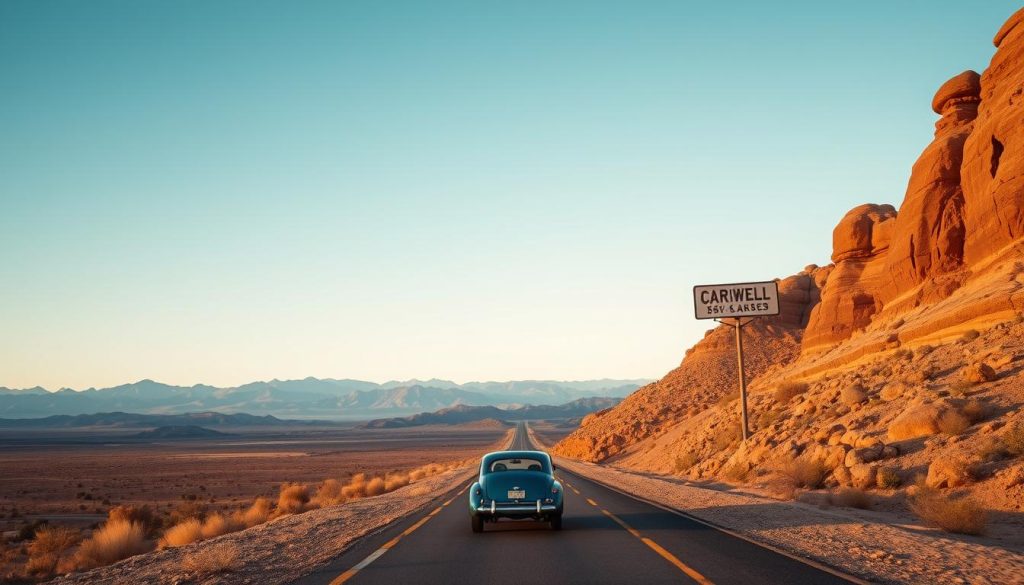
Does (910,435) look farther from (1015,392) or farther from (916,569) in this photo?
(916,569)

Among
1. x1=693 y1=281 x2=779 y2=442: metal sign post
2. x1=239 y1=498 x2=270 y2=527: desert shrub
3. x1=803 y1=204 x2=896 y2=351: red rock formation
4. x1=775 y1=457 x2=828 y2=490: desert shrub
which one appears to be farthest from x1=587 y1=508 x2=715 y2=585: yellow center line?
x1=803 y1=204 x2=896 y2=351: red rock formation

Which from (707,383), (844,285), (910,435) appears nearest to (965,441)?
(910,435)

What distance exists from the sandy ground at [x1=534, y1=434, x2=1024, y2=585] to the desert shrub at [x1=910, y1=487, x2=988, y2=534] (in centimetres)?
26

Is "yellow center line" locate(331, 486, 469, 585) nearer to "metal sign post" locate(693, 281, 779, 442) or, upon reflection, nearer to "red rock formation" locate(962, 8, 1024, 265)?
"metal sign post" locate(693, 281, 779, 442)

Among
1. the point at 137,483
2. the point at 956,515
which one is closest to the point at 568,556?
the point at 956,515

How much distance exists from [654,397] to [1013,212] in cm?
4851

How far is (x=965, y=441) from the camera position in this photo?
18422 mm

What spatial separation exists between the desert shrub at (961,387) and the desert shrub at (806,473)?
450cm

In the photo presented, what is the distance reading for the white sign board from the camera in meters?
35.8

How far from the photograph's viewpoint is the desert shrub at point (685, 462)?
37906mm

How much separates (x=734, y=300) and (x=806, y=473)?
618 inches

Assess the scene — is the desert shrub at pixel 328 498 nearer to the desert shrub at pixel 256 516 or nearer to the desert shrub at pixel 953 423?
the desert shrub at pixel 256 516

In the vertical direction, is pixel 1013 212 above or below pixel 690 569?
above

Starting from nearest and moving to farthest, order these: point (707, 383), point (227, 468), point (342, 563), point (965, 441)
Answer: point (342, 563)
point (965, 441)
point (707, 383)
point (227, 468)
